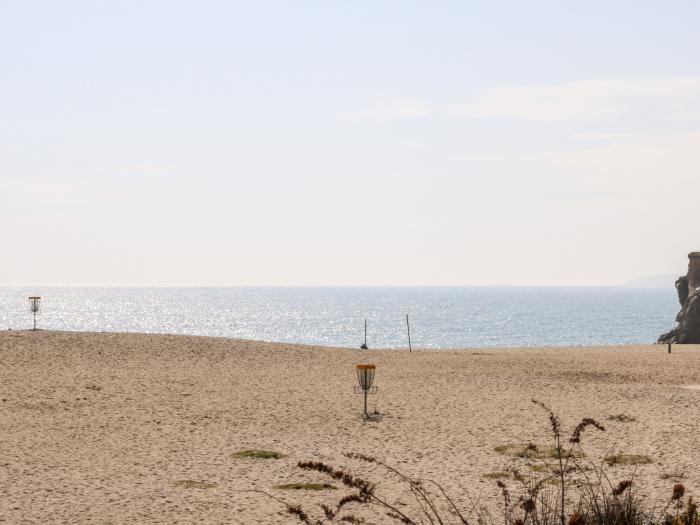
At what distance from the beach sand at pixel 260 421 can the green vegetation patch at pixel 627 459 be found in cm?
28

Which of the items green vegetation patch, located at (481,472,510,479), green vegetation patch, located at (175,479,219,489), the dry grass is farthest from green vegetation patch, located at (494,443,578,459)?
green vegetation patch, located at (175,479,219,489)

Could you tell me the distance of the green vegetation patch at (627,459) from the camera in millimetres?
15500

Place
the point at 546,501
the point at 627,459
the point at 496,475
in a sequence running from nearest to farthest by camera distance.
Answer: the point at 546,501
the point at 496,475
the point at 627,459

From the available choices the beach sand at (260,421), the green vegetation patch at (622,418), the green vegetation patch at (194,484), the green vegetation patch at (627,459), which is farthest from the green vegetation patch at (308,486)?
the green vegetation patch at (622,418)

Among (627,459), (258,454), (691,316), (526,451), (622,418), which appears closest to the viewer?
(526,451)

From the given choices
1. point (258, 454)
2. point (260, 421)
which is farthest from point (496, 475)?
point (260, 421)

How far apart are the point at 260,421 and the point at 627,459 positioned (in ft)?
28.1

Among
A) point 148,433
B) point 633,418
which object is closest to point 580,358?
point 633,418

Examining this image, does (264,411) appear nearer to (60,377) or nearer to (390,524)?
(60,377)

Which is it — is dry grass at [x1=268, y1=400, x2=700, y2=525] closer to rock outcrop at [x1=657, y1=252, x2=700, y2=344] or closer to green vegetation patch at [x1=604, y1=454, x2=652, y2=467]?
green vegetation patch at [x1=604, y1=454, x2=652, y2=467]

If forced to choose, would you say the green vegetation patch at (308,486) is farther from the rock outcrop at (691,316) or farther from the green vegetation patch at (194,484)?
the rock outcrop at (691,316)

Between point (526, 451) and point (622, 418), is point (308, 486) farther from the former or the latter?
point (622, 418)

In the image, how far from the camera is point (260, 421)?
20.2 meters

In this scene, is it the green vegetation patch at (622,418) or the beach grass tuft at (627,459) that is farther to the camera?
the green vegetation patch at (622,418)
